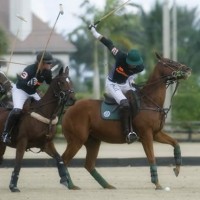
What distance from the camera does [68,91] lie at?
16906mm

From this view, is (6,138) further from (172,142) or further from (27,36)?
(27,36)

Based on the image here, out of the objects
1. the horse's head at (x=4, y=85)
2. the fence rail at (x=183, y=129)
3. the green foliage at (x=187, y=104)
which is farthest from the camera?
the green foliage at (x=187, y=104)

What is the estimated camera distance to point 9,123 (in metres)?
17.3

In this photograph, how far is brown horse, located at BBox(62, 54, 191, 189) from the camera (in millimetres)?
17922

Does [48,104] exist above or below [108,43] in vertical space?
below

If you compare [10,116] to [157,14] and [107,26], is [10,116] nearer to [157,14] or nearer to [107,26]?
[107,26]

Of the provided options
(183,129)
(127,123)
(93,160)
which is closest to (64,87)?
(127,123)

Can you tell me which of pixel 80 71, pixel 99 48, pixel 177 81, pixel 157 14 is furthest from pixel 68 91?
pixel 80 71

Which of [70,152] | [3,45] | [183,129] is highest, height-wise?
[70,152]

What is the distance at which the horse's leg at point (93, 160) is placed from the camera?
1782 centimetres

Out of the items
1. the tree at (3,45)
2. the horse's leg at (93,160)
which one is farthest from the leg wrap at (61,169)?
the tree at (3,45)

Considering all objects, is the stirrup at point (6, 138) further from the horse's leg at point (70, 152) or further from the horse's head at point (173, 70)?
the horse's head at point (173, 70)

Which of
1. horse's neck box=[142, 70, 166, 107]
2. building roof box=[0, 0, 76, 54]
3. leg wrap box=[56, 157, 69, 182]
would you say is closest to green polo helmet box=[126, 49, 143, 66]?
horse's neck box=[142, 70, 166, 107]

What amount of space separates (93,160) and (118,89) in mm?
1353
